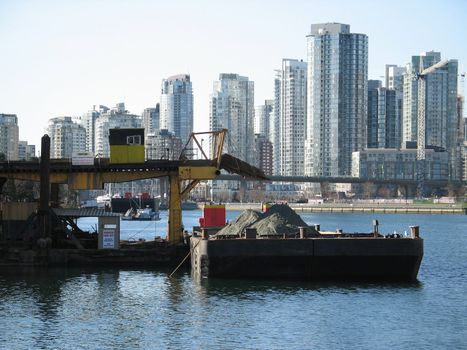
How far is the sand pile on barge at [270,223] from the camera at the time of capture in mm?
50312

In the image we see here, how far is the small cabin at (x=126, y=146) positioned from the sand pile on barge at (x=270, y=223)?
7.79m

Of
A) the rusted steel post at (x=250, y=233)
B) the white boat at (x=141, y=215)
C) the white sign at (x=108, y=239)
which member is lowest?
the white boat at (x=141, y=215)

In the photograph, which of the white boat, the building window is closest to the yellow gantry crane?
the building window

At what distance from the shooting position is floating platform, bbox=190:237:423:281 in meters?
48.1

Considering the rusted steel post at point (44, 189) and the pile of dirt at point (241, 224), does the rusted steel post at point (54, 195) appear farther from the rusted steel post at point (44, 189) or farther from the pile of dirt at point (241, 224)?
the pile of dirt at point (241, 224)

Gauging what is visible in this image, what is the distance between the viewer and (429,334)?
36.2m

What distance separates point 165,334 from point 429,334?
10.2 meters

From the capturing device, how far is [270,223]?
51062mm

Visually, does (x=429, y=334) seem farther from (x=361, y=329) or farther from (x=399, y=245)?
(x=399, y=245)

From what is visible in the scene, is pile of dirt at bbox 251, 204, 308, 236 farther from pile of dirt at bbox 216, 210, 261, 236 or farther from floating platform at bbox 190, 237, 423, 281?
floating platform at bbox 190, 237, 423, 281

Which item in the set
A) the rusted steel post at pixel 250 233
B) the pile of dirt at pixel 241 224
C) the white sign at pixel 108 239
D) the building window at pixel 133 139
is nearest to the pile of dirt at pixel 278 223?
the pile of dirt at pixel 241 224

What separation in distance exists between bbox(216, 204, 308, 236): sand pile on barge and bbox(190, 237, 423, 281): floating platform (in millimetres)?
1764

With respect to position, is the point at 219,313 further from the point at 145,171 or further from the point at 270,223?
the point at 145,171

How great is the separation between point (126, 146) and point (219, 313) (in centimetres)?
1927
